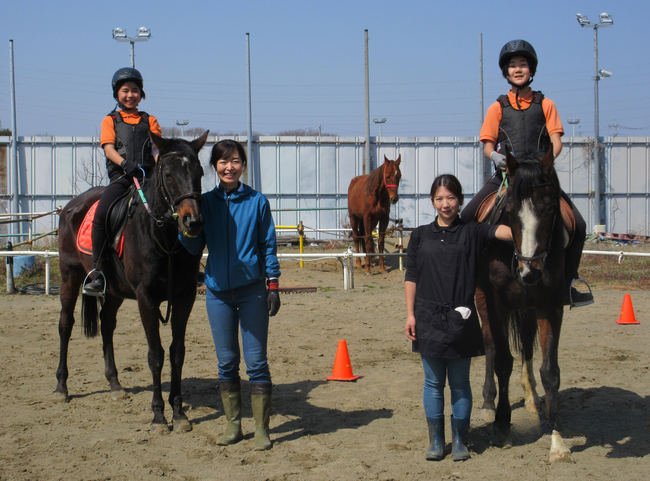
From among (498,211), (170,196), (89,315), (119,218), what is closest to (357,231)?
(89,315)

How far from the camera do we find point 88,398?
5445 millimetres

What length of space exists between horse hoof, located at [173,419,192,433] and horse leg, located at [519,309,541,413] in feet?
9.11

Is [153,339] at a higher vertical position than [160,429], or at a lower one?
higher

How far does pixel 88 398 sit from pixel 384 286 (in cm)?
752

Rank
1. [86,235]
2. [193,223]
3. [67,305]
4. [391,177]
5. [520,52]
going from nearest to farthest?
[193,223]
[520,52]
[86,235]
[67,305]
[391,177]

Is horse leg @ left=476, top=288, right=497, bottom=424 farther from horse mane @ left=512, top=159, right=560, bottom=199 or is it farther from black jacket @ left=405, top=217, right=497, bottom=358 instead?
horse mane @ left=512, top=159, right=560, bottom=199

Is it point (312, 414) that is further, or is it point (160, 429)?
point (312, 414)

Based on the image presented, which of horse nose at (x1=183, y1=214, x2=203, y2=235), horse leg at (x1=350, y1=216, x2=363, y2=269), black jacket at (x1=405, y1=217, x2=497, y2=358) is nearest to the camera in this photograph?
black jacket at (x1=405, y1=217, x2=497, y2=358)

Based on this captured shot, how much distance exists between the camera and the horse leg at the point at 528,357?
4766 millimetres

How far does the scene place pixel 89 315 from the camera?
20.1ft

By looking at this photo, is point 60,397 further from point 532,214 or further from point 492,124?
point 492,124

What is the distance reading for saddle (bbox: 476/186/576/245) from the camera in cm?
428

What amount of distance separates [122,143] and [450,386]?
3696mm

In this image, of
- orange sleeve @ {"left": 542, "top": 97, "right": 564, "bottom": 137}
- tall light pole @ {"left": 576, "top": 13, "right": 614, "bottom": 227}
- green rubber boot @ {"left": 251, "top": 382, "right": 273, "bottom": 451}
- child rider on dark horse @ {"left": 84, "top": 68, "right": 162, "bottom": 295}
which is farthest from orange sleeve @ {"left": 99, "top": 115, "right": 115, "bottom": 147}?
tall light pole @ {"left": 576, "top": 13, "right": 614, "bottom": 227}
